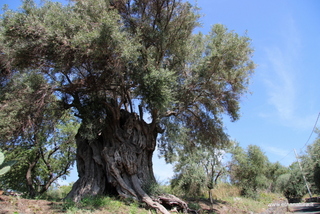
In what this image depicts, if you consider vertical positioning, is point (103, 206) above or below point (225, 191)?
below

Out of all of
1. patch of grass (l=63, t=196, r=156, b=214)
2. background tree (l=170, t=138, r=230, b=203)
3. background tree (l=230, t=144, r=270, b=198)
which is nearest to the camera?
patch of grass (l=63, t=196, r=156, b=214)

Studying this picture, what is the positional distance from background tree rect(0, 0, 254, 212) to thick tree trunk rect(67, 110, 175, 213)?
0.05 metres

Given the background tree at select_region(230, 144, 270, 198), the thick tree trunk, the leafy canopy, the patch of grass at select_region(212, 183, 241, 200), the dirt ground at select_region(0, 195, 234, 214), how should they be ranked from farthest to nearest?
the background tree at select_region(230, 144, 270, 198) < the patch of grass at select_region(212, 183, 241, 200) < the thick tree trunk < the leafy canopy < the dirt ground at select_region(0, 195, 234, 214)

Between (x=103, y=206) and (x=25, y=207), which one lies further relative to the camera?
(x=103, y=206)

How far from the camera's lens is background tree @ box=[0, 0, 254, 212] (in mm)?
8820

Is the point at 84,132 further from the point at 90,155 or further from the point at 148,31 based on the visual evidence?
the point at 148,31

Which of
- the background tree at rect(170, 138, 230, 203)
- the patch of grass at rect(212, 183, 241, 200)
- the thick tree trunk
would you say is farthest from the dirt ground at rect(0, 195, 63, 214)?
the patch of grass at rect(212, 183, 241, 200)

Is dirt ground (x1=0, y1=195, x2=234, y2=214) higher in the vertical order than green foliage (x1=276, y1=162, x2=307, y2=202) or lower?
lower

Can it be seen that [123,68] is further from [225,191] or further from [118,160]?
[225,191]

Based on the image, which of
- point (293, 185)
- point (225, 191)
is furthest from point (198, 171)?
point (293, 185)

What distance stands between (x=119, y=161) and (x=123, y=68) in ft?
14.4

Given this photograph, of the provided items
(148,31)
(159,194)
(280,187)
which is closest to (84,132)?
(159,194)

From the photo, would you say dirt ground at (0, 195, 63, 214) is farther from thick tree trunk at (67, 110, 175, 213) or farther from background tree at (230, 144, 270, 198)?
background tree at (230, 144, 270, 198)

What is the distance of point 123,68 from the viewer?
974 cm
